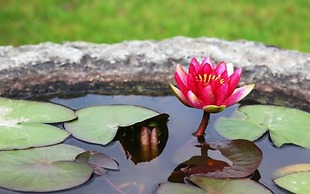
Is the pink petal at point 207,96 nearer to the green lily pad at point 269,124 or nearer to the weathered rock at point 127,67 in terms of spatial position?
the green lily pad at point 269,124

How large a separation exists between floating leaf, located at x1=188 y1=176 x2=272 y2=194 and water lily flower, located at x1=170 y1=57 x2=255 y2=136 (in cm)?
15

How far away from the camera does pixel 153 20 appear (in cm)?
315

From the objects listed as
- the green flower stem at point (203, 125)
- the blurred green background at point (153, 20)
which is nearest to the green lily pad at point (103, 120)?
the green flower stem at point (203, 125)

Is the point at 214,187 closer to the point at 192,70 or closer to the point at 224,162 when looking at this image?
the point at 224,162

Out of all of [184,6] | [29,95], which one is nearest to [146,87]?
[29,95]

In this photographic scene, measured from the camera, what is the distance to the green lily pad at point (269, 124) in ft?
4.16

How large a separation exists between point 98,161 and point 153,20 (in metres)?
2.08

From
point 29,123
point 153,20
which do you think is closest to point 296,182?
point 29,123

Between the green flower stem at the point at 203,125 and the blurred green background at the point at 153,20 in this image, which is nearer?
the green flower stem at the point at 203,125

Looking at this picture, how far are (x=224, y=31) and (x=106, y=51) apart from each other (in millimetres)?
1515

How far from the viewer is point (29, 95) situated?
1451 millimetres

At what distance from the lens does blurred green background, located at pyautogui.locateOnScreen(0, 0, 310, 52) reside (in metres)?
3.01

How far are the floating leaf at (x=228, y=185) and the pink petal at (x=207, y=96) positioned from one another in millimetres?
164

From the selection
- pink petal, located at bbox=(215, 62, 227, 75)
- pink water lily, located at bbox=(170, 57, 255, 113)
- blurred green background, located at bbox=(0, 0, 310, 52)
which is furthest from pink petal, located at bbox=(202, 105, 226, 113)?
blurred green background, located at bbox=(0, 0, 310, 52)
